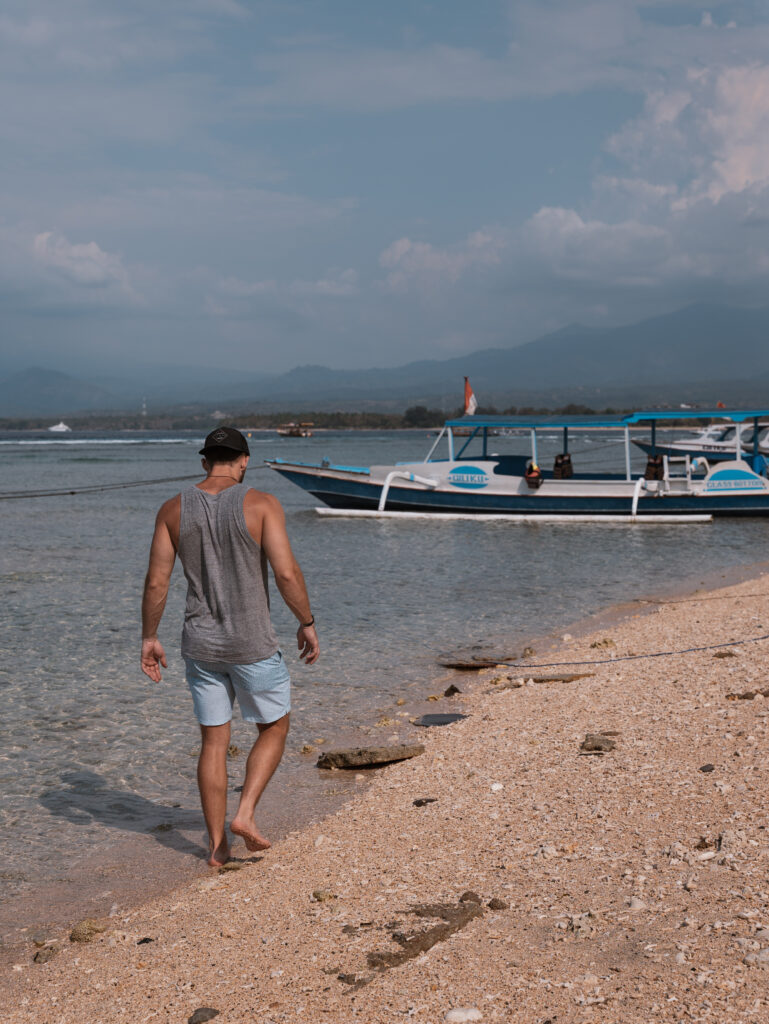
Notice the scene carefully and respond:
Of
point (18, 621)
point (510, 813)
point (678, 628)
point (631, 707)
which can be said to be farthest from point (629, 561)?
point (510, 813)

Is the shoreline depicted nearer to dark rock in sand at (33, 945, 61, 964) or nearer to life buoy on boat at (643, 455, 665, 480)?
dark rock in sand at (33, 945, 61, 964)

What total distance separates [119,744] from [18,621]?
6.62m

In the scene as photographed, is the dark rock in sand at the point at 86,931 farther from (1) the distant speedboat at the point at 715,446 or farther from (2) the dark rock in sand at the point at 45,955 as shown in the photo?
(1) the distant speedboat at the point at 715,446

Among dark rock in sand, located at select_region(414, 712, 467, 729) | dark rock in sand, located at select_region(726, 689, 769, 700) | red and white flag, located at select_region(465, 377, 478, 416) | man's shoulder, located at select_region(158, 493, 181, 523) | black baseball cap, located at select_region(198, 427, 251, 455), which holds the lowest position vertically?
dark rock in sand, located at select_region(414, 712, 467, 729)

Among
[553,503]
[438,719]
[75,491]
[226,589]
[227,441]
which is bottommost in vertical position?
[438,719]

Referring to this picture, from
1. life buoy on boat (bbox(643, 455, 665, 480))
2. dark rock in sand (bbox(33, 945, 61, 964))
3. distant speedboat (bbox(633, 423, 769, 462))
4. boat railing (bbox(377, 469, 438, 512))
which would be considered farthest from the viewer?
distant speedboat (bbox(633, 423, 769, 462))

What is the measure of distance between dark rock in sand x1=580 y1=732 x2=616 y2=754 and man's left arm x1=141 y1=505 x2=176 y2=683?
9.06 ft

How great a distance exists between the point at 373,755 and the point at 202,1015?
3.74 m

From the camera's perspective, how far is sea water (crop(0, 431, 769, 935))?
259 inches

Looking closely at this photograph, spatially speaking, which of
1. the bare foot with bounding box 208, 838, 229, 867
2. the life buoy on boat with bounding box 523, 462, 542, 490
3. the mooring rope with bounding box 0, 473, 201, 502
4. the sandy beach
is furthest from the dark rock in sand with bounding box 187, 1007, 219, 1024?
the life buoy on boat with bounding box 523, 462, 542, 490

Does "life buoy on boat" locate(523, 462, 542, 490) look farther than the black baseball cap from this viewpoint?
Yes

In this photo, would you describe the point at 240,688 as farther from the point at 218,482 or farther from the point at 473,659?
the point at 473,659

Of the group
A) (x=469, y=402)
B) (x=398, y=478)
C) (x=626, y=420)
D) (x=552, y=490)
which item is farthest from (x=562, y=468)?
(x=398, y=478)

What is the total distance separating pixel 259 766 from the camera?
16.6 feet
